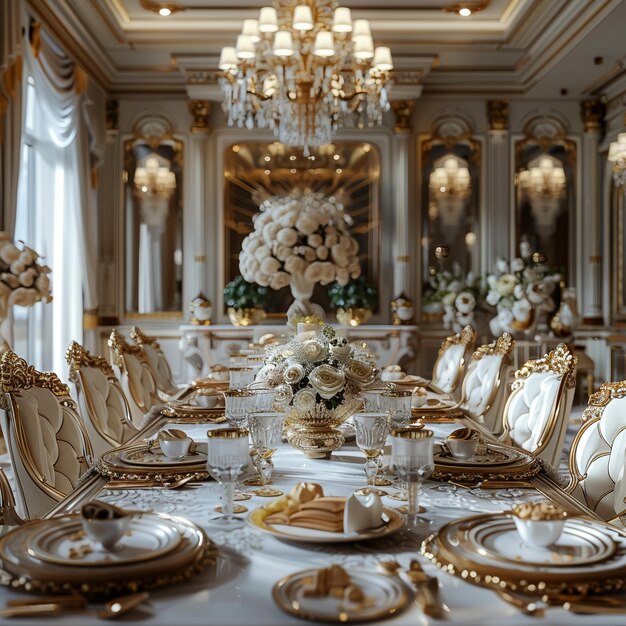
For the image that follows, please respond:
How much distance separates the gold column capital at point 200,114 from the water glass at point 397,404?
5.76 metres

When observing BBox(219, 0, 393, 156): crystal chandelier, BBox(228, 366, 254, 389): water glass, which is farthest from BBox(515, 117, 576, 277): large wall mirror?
BBox(228, 366, 254, 389): water glass

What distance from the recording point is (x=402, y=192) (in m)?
7.29

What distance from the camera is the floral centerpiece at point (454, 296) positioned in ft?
23.1

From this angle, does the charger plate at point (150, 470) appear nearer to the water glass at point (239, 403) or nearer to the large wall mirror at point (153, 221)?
the water glass at point (239, 403)

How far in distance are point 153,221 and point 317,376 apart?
5679 millimetres

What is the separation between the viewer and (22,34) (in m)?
4.96

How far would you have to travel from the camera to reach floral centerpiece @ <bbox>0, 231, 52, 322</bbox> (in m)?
3.99

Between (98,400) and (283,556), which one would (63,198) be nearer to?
(98,400)

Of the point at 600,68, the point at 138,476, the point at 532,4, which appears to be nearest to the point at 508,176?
the point at 600,68

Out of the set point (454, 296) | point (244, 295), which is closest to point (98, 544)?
point (244, 295)

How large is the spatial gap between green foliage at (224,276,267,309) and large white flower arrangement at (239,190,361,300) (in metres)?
2.05

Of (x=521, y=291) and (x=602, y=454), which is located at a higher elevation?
(x=521, y=291)

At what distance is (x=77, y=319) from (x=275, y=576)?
5947 millimetres

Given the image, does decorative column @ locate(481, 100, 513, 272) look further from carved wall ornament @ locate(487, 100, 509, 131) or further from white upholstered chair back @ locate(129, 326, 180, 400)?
white upholstered chair back @ locate(129, 326, 180, 400)
